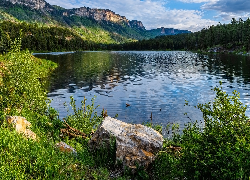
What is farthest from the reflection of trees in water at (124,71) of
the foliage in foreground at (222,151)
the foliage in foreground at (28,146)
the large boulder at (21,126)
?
the foliage in foreground at (222,151)

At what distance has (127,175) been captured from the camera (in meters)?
12.0

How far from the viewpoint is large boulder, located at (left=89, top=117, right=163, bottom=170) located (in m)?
12.3

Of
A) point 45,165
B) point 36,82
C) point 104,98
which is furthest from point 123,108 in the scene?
point 45,165

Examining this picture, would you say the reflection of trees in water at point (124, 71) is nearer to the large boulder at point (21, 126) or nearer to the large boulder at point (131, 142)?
the large boulder at point (21, 126)

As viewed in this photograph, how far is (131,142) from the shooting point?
1305cm

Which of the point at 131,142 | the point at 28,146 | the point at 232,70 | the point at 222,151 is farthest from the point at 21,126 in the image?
the point at 232,70

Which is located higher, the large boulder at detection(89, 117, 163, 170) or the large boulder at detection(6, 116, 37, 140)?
the large boulder at detection(6, 116, 37, 140)

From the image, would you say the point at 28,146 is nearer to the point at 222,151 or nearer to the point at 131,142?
the point at 131,142

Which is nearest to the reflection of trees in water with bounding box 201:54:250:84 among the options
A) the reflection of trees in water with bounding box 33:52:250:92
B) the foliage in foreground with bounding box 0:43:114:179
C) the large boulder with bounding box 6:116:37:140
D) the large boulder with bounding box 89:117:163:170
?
the reflection of trees in water with bounding box 33:52:250:92

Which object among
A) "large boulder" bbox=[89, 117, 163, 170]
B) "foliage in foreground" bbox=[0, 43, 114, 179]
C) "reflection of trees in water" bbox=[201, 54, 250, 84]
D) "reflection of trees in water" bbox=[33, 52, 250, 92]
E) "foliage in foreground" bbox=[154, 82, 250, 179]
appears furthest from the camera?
"reflection of trees in water" bbox=[201, 54, 250, 84]

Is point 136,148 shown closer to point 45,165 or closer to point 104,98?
point 45,165

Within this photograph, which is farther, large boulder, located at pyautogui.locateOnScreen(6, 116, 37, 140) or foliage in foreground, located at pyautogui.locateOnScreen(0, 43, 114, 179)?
large boulder, located at pyautogui.locateOnScreen(6, 116, 37, 140)

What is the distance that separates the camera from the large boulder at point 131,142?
40.5 feet

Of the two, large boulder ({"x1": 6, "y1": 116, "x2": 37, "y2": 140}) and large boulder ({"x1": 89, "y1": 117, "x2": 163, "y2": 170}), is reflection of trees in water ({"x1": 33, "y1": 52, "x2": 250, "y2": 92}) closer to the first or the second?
large boulder ({"x1": 6, "y1": 116, "x2": 37, "y2": 140})
